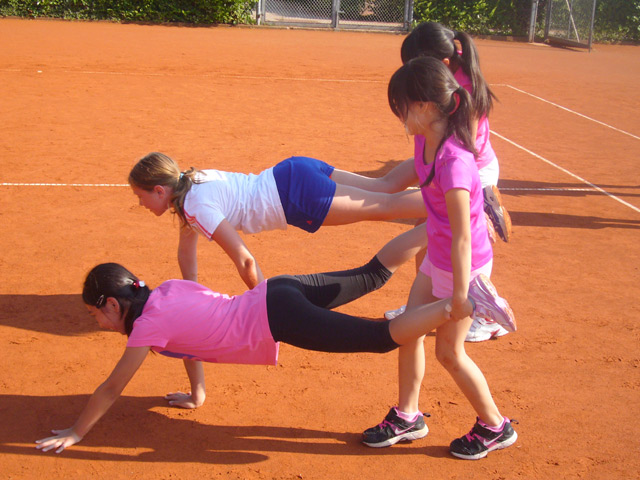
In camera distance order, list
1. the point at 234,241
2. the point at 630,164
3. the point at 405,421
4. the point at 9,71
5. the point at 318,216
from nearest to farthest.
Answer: the point at 405,421 → the point at 234,241 → the point at 318,216 → the point at 630,164 → the point at 9,71

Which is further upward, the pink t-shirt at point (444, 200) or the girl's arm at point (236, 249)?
the pink t-shirt at point (444, 200)

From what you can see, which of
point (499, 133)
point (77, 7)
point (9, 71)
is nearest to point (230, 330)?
point (499, 133)

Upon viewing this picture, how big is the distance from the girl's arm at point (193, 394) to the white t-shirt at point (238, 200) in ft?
2.53

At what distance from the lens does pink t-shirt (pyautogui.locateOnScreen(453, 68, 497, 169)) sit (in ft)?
13.4

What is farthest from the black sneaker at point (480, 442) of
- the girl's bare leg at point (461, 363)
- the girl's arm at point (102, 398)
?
the girl's arm at point (102, 398)

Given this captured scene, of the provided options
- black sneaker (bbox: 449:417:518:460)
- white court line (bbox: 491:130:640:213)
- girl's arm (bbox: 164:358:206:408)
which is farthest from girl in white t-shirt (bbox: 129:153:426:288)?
white court line (bbox: 491:130:640:213)

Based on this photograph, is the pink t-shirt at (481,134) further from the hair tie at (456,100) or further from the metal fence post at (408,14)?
the metal fence post at (408,14)

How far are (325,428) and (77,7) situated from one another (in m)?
22.1

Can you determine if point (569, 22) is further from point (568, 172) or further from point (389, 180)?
point (389, 180)

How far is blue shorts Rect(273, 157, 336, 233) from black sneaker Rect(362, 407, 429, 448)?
52.0 inches

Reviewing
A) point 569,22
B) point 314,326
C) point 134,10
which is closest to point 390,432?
point 314,326

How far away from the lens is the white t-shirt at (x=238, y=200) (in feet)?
12.8

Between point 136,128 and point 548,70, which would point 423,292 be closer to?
point 136,128

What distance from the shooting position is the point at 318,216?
4316 mm
